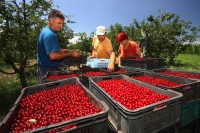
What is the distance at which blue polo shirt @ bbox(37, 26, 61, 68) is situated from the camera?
3.60m

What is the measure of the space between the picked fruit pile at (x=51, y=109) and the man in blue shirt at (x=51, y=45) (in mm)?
918

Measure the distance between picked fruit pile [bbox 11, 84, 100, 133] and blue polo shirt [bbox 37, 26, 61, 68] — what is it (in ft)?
3.31

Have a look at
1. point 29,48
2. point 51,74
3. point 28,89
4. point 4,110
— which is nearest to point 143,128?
point 28,89

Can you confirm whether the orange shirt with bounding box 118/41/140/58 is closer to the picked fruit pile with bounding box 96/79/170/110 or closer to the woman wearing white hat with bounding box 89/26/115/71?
the woman wearing white hat with bounding box 89/26/115/71

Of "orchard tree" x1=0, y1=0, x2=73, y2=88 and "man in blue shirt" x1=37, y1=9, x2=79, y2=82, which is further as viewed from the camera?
"orchard tree" x1=0, y1=0, x2=73, y2=88

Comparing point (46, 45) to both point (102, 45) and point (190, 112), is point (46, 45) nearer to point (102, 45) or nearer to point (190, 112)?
point (102, 45)

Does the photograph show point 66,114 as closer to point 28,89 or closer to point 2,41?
point 28,89

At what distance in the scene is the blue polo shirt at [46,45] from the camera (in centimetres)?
360

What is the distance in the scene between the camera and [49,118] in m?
2.08

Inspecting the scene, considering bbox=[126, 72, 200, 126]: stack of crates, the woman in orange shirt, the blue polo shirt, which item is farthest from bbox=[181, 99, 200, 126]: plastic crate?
the woman in orange shirt

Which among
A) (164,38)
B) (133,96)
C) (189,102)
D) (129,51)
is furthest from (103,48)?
(164,38)

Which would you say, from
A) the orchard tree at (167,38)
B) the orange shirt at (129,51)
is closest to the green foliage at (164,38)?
the orchard tree at (167,38)

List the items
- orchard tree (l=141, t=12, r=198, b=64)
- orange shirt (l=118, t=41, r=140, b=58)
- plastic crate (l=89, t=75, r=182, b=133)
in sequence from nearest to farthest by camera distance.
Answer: plastic crate (l=89, t=75, r=182, b=133)
orange shirt (l=118, t=41, r=140, b=58)
orchard tree (l=141, t=12, r=198, b=64)

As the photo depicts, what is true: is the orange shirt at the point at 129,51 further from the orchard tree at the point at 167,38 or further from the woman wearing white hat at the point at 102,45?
the orchard tree at the point at 167,38
